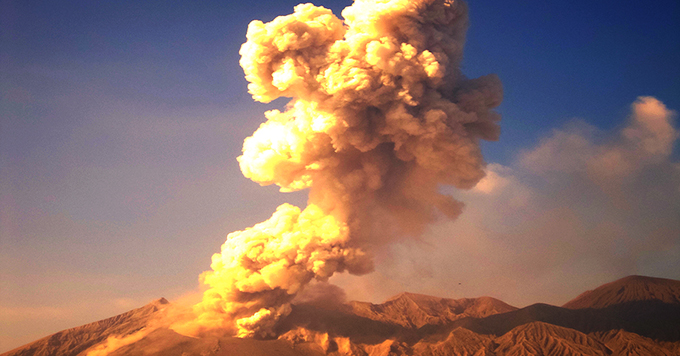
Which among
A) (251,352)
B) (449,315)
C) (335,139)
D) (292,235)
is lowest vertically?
(251,352)

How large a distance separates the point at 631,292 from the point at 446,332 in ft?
89.9

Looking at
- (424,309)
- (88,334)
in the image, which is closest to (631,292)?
(424,309)

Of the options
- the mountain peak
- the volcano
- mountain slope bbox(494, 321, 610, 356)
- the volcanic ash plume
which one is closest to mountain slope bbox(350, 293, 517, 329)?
the volcano

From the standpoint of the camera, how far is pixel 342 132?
3156 centimetres

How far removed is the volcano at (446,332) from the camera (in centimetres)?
4122

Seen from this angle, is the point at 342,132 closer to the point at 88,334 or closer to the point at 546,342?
the point at 546,342

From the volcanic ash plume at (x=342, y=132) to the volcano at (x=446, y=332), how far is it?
5.22 m

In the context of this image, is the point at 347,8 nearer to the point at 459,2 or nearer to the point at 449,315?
the point at 459,2

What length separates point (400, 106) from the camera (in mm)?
31500

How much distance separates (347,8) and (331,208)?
15.4 metres

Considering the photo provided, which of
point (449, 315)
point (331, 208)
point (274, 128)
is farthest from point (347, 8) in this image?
point (449, 315)

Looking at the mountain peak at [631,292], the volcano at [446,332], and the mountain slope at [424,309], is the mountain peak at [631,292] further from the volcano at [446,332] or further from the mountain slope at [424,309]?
the mountain slope at [424,309]

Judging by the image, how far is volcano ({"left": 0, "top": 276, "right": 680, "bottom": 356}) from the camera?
4122cm

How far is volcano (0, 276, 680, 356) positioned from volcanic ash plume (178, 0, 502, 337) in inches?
205
